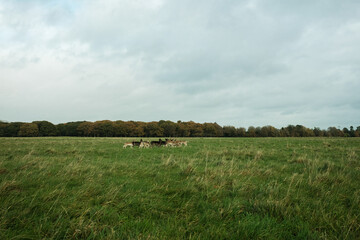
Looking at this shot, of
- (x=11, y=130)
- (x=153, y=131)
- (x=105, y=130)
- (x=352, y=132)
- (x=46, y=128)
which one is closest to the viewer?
(x=11, y=130)

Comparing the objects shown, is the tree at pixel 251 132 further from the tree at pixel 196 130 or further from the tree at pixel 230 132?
the tree at pixel 196 130

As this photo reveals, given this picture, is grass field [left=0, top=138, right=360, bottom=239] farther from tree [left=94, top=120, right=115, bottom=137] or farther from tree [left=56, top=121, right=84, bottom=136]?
tree [left=56, top=121, right=84, bottom=136]

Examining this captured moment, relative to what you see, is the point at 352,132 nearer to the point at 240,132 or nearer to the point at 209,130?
the point at 240,132

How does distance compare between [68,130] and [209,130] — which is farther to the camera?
[209,130]

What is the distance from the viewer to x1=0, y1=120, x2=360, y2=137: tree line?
10344cm

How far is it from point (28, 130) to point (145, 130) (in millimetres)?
65603

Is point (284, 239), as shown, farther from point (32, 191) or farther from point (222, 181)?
point (32, 191)

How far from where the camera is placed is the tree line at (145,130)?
103 meters

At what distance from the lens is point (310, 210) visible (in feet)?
12.6

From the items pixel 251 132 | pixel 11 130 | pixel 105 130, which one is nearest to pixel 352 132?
pixel 251 132

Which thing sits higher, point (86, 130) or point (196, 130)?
point (196, 130)

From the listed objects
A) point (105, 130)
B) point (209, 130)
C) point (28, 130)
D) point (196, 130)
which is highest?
point (209, 130)

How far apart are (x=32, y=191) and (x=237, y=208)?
16.2 feet

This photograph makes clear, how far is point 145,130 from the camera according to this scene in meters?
119
